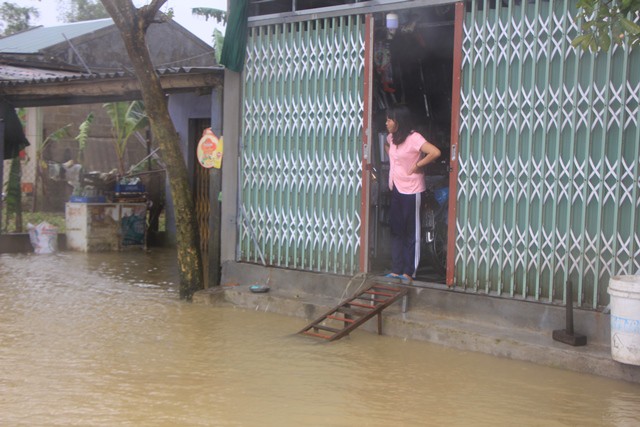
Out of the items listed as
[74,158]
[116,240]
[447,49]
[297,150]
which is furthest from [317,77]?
[74,158]

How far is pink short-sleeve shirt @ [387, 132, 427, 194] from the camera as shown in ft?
25.6

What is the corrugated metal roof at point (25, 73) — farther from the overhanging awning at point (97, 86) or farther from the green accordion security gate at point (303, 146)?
the green accordion security gate at point (303, 146)

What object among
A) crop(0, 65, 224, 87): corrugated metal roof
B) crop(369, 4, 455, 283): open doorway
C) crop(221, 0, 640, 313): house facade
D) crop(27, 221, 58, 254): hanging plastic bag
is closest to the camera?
crop(221, 0, 640, 313): house facade

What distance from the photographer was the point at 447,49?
9172 millimetres

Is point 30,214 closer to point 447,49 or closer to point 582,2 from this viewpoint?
point 447,49

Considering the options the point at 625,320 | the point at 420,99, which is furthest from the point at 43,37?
the point at 625,320

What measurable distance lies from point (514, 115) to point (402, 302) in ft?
6.97

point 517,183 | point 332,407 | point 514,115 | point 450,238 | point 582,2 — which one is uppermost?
point 582,2

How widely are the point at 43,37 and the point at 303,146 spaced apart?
13270mm

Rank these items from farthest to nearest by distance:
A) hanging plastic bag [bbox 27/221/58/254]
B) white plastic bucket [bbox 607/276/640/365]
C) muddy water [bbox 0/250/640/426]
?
hanging plastic bag [bbox 27/221/58/254] < white plastic bucket [bbox 607/276/640/365] < muddy water [bbox 0/250/640/426]

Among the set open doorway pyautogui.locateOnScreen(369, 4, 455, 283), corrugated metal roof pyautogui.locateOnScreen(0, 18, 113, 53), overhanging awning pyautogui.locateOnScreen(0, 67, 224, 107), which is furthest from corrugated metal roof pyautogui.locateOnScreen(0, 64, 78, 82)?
open doorway pyautogui.locateOnScreen(369, 4, 455, 283)

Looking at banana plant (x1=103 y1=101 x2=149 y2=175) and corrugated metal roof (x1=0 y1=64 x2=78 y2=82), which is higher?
corrugated metal roof (x1=0 y1=64 x2=78 y2=82)

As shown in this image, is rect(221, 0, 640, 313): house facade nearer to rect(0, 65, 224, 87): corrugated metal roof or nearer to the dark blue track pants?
the dark blue track pants

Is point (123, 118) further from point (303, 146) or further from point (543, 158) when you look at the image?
point (543, 158)
